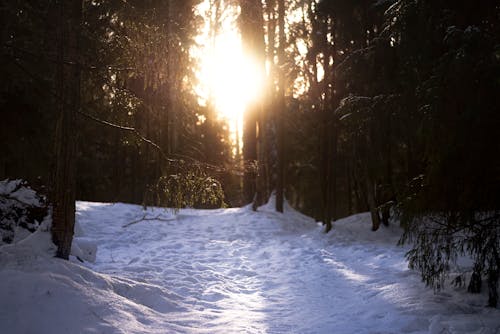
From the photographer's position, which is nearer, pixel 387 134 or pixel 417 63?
pixel 417 63

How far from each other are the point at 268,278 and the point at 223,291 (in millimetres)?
1314

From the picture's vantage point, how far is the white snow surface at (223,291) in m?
4.32

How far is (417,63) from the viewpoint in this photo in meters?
5.76

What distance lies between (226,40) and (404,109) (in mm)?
11385

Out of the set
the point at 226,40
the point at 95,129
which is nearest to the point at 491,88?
the point at 226,40

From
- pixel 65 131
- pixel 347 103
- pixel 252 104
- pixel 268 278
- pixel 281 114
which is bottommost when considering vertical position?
pixel 268 278

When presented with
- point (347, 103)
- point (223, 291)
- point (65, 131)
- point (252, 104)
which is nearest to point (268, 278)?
point (223, 291)

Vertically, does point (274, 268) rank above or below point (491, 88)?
below

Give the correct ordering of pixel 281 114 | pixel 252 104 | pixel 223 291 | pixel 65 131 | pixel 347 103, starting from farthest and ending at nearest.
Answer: pixel 252 104, pixel 281 114, pixel 347 103, pixel 223 291, pixel 65 131

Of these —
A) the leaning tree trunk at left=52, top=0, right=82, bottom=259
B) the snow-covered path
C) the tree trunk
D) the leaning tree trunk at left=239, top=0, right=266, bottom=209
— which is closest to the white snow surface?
the snow-covered path

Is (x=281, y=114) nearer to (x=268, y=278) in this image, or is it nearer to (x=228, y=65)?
(x=228, y=65)

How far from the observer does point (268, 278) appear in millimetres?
7773

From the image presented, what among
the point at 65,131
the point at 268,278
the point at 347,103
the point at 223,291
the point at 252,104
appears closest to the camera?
the point at 65,131

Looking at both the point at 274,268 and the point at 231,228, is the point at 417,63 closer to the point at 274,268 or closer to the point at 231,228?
the point at 274,268
